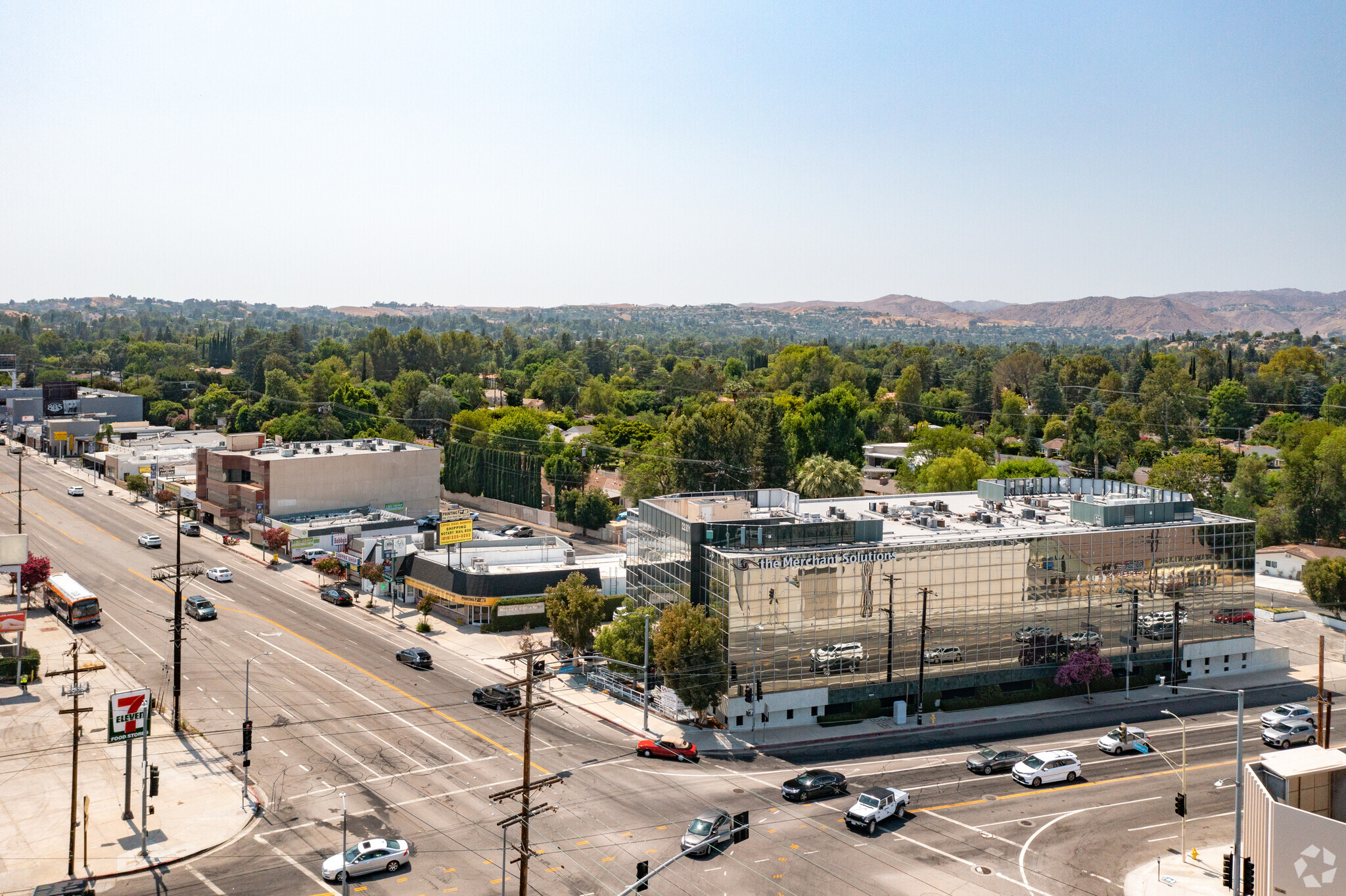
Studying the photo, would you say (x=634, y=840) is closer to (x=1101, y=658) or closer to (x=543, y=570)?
(x=1101, y=658)

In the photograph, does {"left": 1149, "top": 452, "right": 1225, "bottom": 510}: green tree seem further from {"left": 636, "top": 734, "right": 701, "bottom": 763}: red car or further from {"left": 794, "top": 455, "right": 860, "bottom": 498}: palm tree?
{"left": 636, "top": 734, "right": 701, "bottom": 763}: red car

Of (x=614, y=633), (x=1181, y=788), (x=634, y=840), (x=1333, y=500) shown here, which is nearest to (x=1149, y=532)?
(x=1181, y=788)

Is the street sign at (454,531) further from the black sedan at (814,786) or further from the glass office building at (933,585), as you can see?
the black sedan at (814,786)

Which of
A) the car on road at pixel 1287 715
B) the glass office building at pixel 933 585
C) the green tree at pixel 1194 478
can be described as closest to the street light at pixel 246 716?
the glass office building at pixel 933 585

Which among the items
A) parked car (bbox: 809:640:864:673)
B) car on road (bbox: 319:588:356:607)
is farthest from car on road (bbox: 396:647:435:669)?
parked car (bbox: 809:640:864:673)

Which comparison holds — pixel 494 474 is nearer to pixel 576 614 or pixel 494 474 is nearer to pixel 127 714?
A: pixel 576 614

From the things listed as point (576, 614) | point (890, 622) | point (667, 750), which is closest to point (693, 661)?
point (667, 750)

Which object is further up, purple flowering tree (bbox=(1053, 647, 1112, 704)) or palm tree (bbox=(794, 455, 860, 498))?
palm tree (bbox=(794, 455, 860, 498))
